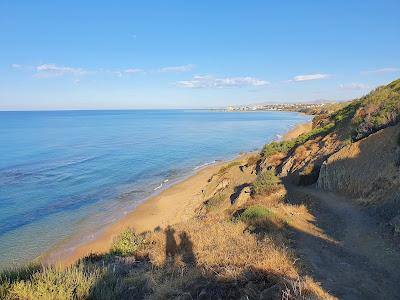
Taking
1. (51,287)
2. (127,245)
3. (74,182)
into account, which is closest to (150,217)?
(74,182)

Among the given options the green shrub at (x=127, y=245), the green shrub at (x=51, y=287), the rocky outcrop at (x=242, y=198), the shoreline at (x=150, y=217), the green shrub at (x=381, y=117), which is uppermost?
the green shrub at (x=381, y=117)

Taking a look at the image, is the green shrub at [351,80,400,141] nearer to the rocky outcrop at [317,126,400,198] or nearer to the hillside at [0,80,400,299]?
the hillside at [0,80,400,299]

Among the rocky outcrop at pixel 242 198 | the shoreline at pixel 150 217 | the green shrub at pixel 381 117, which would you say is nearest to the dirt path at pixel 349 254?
the rocky outcrop at pixel 242 198

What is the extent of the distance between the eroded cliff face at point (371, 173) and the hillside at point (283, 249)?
0.18ft

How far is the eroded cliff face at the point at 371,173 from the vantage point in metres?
13.1

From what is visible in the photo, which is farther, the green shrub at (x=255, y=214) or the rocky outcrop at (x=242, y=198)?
the rocky outcrop at (x=242, y=198)

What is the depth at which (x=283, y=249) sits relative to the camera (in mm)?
8586

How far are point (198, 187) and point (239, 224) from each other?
2019 centimetres

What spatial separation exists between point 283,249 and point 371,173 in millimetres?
8530

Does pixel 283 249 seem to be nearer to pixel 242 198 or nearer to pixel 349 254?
pixel 349 254

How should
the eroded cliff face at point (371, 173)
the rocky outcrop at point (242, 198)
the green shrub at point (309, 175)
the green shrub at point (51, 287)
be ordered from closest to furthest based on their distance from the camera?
the green shrub at point (51, 287) < the eroded cliff face at point (371, 173) < the rocky outcrop at point (242, 198) < the green shrub at point (309, 175)

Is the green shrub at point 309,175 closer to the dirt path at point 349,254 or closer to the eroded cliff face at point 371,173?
the eroded cliff face at point 371,173

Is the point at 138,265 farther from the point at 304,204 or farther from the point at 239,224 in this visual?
the point at 304,204

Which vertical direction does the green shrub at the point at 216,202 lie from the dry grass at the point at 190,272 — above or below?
below
